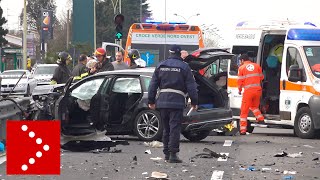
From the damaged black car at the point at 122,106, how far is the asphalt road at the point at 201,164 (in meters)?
0.39

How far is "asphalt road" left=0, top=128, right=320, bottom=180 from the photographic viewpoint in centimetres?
1093

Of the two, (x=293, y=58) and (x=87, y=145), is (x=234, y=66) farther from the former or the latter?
(x=87, y=145)

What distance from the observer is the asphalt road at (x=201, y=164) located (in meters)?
10.9

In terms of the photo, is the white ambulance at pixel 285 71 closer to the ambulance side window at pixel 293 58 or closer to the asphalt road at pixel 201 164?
the ambulance side window at pixel 293 58

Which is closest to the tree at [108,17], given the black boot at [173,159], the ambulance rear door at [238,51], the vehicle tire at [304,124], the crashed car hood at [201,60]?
the ambulance rear door at [238,51]

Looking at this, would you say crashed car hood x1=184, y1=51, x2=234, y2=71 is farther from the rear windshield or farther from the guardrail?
the rear windshield

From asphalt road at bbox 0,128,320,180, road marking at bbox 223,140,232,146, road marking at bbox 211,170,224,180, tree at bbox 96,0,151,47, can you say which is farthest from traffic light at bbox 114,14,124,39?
tree at bbox 96,0,151,47

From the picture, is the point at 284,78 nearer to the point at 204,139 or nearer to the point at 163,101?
the point at 204,139

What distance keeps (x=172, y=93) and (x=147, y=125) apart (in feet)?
10.0

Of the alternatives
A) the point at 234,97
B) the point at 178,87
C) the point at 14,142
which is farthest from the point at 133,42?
the point at 14,142

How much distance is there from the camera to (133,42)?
26.8m

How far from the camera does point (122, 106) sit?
632 inches

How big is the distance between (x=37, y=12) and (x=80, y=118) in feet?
395

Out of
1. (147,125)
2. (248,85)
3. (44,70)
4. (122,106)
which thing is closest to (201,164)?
(147,125)
